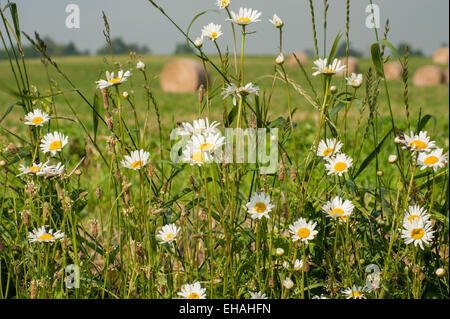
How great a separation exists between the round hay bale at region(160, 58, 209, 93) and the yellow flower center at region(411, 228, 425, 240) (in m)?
12.7

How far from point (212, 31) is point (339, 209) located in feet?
1.77

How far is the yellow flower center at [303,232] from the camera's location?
111 centimetres

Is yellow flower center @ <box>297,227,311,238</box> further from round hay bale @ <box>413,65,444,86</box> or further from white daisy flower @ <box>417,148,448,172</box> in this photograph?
round hay bale @ <box>413,65,444,86</box>

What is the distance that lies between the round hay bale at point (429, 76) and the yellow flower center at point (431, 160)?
1550 cm

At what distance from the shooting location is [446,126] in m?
5.43

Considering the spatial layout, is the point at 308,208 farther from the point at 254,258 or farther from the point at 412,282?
the point at 412,282

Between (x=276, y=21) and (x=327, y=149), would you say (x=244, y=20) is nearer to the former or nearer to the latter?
(x=276, y=21)

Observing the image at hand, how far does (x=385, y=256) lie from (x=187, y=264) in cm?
53

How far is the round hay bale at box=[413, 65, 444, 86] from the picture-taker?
1513cm

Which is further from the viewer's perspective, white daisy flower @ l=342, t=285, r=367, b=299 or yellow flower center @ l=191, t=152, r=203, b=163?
white daisy flower @ l=342, t=285, r=367, b=299

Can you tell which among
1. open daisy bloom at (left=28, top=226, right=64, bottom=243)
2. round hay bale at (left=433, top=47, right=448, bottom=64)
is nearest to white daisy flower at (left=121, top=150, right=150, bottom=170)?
open daisy bloom at (left=28, top=226, right=64, bottom=243)

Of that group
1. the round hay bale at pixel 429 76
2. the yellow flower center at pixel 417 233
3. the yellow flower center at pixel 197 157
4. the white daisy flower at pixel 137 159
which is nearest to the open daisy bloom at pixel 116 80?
the white daisy flower at pixel 137 159
